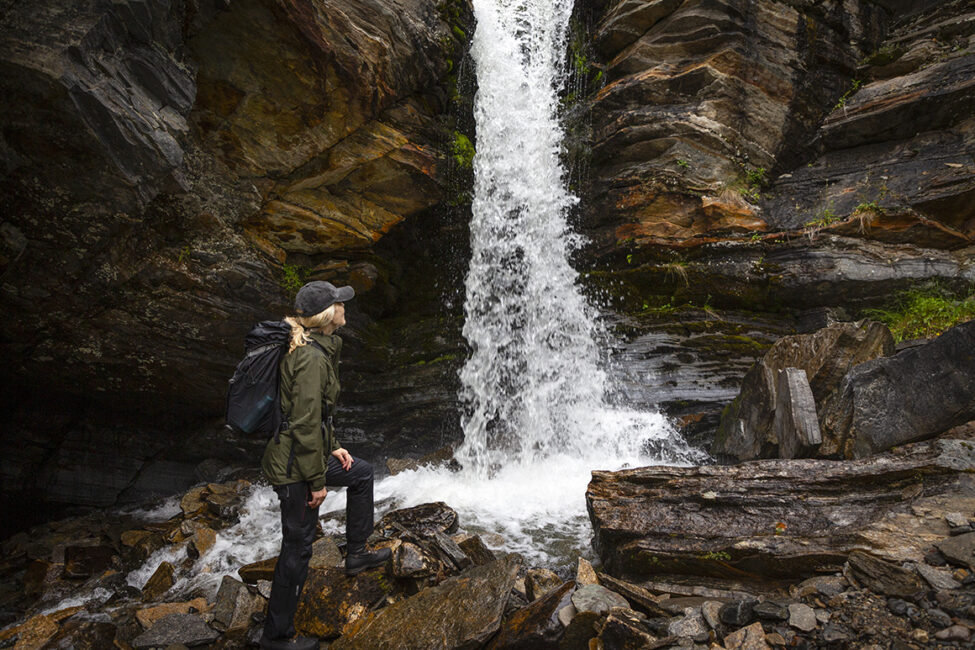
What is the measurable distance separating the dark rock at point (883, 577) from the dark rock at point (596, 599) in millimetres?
1617

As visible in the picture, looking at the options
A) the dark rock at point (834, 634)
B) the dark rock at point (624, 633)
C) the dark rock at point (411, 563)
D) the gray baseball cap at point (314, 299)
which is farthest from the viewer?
the dark rock at point (411, 563)

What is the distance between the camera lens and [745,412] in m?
6.88

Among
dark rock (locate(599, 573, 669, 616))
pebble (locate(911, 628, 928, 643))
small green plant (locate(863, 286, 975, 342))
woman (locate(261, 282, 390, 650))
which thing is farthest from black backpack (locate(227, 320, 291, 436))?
small green plant (locate(863, 286, 975, 342))

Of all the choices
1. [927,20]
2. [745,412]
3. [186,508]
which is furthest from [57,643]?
[927,20]

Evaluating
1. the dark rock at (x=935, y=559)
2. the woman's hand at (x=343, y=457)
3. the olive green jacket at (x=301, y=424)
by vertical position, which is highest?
the olive green jacket at (x=301, y=424)

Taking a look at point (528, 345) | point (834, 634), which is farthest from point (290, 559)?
point (528, 345)

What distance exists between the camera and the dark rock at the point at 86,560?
668cm

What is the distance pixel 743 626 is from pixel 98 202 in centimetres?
865

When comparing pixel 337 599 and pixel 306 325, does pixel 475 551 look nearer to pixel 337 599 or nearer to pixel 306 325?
pixel 337 599

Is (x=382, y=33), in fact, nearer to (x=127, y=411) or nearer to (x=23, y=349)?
(x=23, y=349)

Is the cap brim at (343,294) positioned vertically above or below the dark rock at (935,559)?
above

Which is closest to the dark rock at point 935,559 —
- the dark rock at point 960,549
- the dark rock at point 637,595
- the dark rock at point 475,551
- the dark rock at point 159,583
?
the dark rock at point 960,549

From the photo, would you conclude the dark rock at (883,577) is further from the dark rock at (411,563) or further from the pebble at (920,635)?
the dark rock at (411,563)

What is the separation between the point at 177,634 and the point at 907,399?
7.52m
